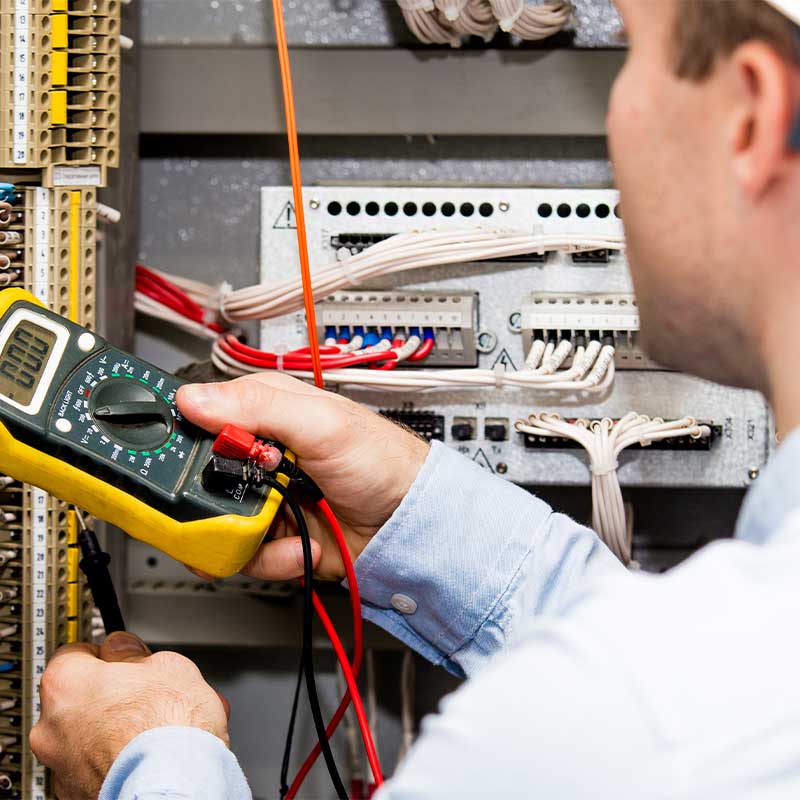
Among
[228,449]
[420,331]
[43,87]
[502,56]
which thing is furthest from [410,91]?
[228,449]

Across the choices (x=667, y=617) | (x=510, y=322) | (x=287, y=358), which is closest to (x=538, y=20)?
(x=510, y=322)

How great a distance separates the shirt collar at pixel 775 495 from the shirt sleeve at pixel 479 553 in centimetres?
32

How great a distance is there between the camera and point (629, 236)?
0.59 metres

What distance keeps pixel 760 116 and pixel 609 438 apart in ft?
1.71

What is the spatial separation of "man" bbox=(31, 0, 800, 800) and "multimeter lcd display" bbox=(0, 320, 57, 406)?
0.38 feet

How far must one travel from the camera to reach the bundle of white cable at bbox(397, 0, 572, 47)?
1.00 m

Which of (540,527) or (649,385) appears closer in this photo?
(540,527)

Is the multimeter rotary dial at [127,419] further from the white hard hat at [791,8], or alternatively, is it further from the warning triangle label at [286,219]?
the white hard hat at [791,8]

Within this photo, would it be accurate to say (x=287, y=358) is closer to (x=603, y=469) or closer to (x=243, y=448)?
(x=243, y=448)

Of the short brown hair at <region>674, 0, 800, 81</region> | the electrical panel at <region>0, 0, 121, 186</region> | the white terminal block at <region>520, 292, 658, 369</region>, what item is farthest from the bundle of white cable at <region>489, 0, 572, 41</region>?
the short brown hair at <region>674, 0, 800, 81</region>

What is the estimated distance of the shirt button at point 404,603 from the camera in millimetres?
916

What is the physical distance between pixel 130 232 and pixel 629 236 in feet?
2.29

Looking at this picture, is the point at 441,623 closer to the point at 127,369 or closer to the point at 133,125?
the point at 127,369

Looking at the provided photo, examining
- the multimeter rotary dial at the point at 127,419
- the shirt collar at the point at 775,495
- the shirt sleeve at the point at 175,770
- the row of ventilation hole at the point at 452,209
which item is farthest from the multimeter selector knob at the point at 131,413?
the shirt collar at the point at 775,495
